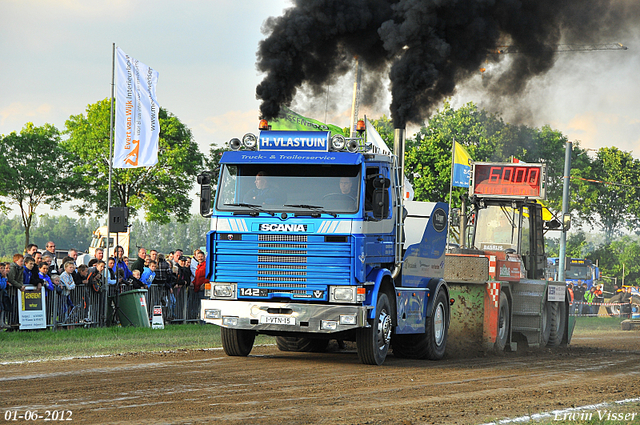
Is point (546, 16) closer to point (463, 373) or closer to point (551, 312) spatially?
point (551, 312)

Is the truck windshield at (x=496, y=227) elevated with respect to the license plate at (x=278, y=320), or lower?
elevated

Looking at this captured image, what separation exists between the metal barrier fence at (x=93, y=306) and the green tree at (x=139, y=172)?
93.8 feet

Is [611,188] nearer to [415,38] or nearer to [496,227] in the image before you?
[496,227]

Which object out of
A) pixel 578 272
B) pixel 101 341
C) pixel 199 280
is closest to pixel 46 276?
pixel 101 341

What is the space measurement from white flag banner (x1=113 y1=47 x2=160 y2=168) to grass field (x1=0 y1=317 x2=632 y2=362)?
15.5ft

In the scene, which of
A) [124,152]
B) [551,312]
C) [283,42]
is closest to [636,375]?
[551,312]

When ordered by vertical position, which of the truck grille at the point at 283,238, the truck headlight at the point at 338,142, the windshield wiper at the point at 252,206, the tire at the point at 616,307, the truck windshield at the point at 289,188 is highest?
the truck headlight at the point at 338,142

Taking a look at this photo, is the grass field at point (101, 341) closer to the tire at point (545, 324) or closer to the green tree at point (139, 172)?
the tire at point (545, 324)

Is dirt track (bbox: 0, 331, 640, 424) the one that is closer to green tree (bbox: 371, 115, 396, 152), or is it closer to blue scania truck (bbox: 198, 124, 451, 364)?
blue scania truck (bbox: 198, 124, 451, 364)

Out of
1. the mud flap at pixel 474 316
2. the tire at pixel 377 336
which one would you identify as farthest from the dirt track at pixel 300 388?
A: the mud flap at pixel 474 316

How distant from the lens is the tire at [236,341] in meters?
12.8

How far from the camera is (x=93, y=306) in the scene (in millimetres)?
18016

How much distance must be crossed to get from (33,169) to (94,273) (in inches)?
1266

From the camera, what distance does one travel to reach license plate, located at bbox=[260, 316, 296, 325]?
37.9 feet
